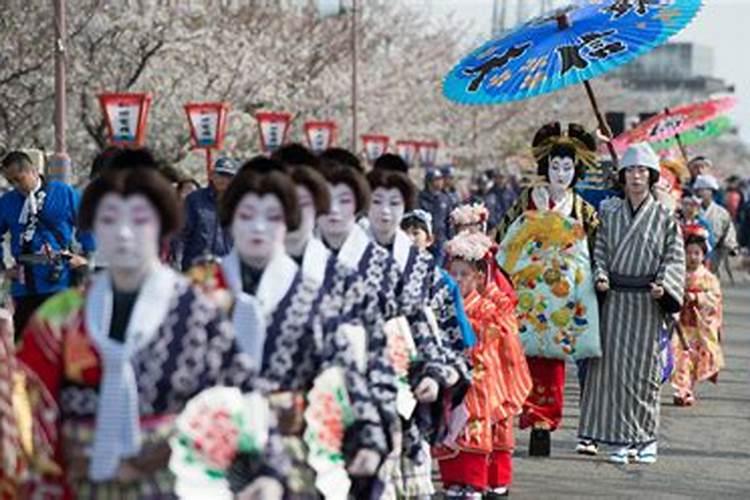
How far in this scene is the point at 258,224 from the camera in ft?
20.0

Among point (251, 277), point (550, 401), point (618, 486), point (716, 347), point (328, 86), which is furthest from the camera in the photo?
point (328, 86)

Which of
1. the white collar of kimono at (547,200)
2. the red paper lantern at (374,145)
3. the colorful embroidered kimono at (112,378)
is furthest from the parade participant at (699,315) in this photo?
the red paper lantern at (374,145)

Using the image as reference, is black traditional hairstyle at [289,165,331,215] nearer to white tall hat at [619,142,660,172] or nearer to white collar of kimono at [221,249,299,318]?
white collar of kimono at [221,249,299,318]

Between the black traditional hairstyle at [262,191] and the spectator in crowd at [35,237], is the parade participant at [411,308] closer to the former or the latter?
the black traditional hairstyle at [262,191]

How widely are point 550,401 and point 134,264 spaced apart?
22.3 feet

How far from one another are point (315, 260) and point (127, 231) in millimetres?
1336

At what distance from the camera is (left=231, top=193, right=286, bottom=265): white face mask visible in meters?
6.09

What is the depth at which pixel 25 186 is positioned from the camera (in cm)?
1274

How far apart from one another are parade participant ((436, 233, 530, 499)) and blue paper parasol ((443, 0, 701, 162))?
1.05 meters

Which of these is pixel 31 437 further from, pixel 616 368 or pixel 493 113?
pixel 493 113

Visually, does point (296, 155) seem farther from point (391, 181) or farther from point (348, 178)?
point (391, 181)

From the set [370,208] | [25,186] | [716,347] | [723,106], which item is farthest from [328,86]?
[370,208]

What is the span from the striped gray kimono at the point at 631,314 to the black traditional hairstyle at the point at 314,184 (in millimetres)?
5452

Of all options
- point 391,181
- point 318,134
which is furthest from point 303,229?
point 318,134
